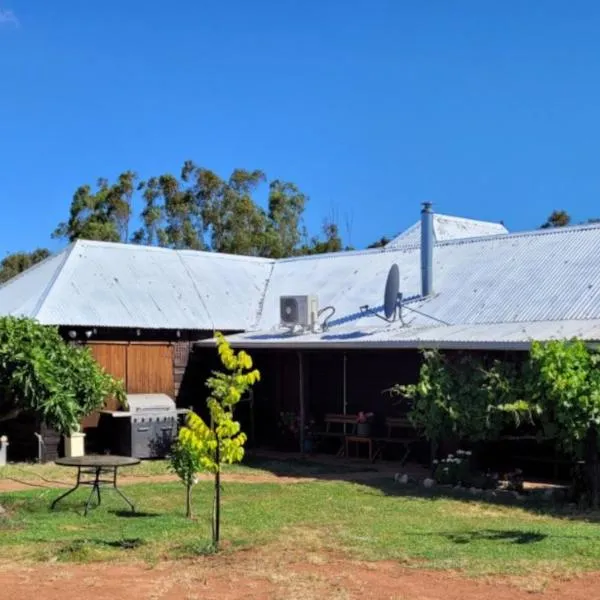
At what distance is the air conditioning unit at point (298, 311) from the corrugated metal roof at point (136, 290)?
6.32ft

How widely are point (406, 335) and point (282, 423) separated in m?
4.69

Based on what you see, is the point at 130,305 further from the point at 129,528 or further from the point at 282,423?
the point at 129,528

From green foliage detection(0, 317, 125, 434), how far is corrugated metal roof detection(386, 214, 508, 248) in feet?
46.0

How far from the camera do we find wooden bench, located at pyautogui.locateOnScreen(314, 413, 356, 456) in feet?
56.2

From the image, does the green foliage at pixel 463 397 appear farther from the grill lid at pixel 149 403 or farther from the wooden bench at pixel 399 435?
the grill lid at pixel 149 403

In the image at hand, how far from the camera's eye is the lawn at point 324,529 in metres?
8.10

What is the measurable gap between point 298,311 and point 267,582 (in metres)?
10.3

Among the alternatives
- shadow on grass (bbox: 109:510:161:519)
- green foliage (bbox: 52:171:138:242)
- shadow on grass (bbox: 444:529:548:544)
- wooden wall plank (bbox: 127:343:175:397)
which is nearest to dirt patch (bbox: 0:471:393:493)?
shadow on grass (bbox: 109:510:161:519)

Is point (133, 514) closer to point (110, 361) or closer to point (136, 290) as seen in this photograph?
point (110, 361)

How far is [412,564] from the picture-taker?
7785 millimetres

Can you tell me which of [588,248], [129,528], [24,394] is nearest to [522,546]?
[129,528]

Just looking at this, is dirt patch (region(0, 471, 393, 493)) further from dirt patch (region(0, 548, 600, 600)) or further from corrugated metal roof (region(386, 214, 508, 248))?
corrugated metal roof (region(386, 214, 508, 248))

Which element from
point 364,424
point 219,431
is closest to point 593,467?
point 219,431

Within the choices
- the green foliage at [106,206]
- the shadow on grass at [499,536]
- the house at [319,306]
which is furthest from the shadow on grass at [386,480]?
the green foliage at [106,206]
